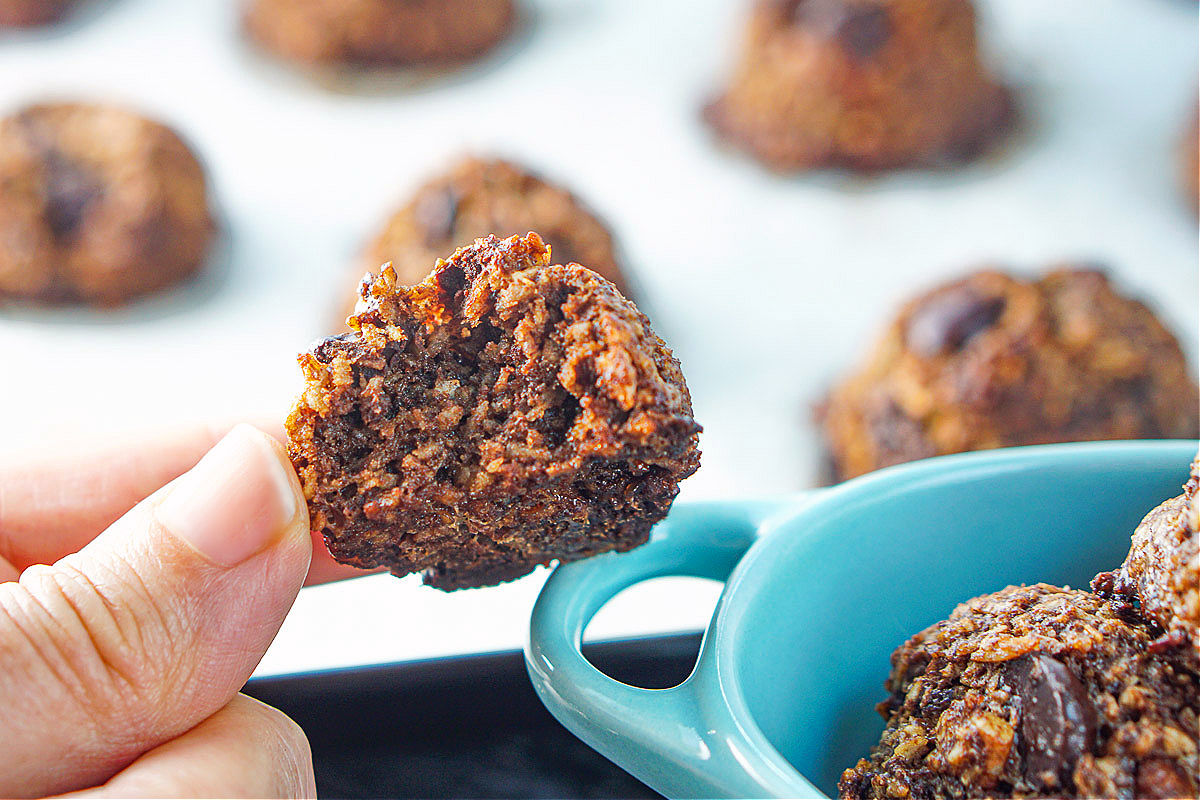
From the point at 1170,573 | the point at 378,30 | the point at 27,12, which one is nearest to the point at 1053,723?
the point at 1170,573

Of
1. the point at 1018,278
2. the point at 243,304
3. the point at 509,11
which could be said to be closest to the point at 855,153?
the point at 1018,278

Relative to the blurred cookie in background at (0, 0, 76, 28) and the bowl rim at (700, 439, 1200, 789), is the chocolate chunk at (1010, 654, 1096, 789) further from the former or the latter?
the blurred cookie in background at (0, 0, 76, 28)

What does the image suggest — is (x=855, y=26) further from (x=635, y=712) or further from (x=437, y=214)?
(x=635, y=712)

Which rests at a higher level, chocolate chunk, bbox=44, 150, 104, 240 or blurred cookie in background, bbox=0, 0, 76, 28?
blurred cookie in background, bbox=0, 0, 76, 28

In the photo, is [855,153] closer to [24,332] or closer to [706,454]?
[706,454]

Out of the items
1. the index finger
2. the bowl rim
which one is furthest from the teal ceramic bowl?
the index finger
